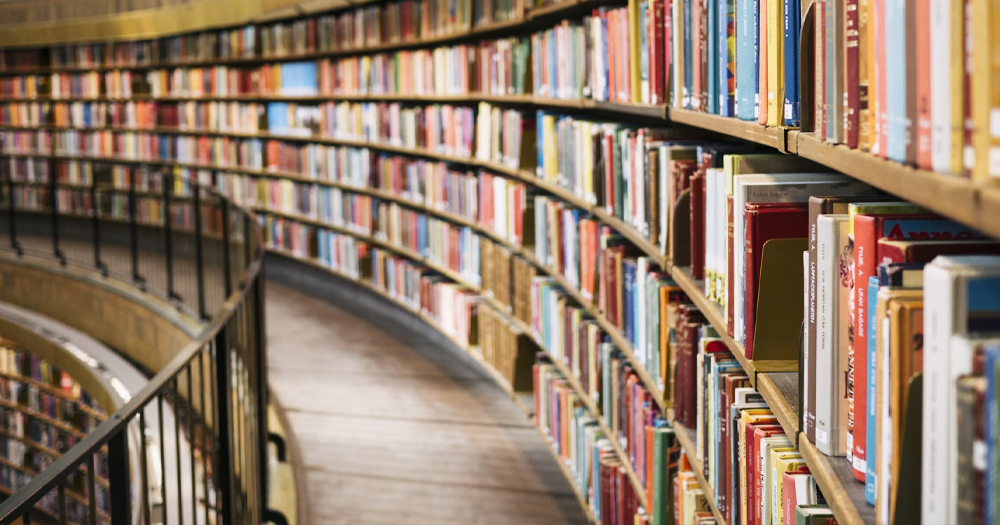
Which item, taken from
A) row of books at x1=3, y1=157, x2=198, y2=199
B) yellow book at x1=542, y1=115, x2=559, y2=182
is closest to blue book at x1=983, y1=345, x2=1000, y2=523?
yellow book at x1=542, y1=115, x2=559, y2=182

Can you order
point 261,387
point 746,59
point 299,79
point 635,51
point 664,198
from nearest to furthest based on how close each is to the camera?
point 746,59, point 664,198, point 635,51, point 261,387, point 299,79

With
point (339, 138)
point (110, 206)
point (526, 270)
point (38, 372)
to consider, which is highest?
point (339, 138)

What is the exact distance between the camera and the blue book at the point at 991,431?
82 cm

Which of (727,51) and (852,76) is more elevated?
(727,51)

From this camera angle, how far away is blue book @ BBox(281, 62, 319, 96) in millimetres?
7551

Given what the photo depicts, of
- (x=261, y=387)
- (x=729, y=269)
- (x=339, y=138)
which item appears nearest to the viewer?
(x=729, y=269)

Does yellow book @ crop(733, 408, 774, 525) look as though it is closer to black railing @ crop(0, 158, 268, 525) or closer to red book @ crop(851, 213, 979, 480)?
red book @ crop(851, 213, 979, 480)

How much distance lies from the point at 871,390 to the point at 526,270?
3223 millimetres

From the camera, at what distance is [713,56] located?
78.3 inches

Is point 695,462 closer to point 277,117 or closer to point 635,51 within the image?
point 635,51

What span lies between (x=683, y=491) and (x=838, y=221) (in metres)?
1.21

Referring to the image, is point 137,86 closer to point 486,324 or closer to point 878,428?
point 486,324

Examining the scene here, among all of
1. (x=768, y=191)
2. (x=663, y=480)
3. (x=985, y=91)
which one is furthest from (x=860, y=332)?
(x=663, y=480)

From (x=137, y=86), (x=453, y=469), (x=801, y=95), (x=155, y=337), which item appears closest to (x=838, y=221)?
(x=801, y=95)
